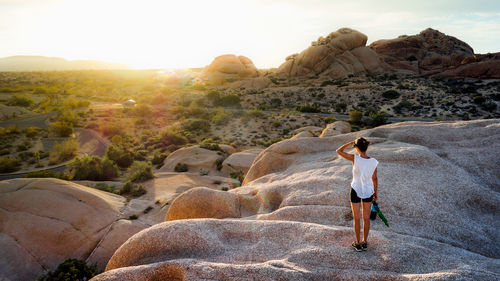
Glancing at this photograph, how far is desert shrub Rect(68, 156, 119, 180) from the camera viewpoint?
21141 millimetres

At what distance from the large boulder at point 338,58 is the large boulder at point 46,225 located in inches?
2974

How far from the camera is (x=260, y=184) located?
11656 millimetres

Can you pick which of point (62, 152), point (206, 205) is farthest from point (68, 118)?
point (206, 205)

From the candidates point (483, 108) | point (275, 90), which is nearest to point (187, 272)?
point (483, 108)

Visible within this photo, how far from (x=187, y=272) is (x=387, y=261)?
3.91 metres

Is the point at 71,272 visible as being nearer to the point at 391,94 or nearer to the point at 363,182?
the point at 363,182

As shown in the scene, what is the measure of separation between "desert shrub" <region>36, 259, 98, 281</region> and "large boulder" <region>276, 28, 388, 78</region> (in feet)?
254

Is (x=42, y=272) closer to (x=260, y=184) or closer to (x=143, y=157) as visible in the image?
(x=260, y=184)

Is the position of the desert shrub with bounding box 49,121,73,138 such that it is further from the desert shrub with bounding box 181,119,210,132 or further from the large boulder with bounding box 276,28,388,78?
the large boulder with bounding box 276,28,388,78

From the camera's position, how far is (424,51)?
7838 cm

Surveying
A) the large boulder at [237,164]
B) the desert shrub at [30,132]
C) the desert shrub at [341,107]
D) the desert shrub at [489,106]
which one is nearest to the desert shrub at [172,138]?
the large boulder at [237,164]

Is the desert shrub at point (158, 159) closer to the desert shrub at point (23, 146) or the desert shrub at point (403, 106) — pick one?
the desert shrub at point (23, 146)

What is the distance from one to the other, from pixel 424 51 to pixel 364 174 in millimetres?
93268

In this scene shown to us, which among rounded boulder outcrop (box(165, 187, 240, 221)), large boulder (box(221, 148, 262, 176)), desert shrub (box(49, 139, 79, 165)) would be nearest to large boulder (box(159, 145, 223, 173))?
large boulder (box(221, 148, 262, 176))
